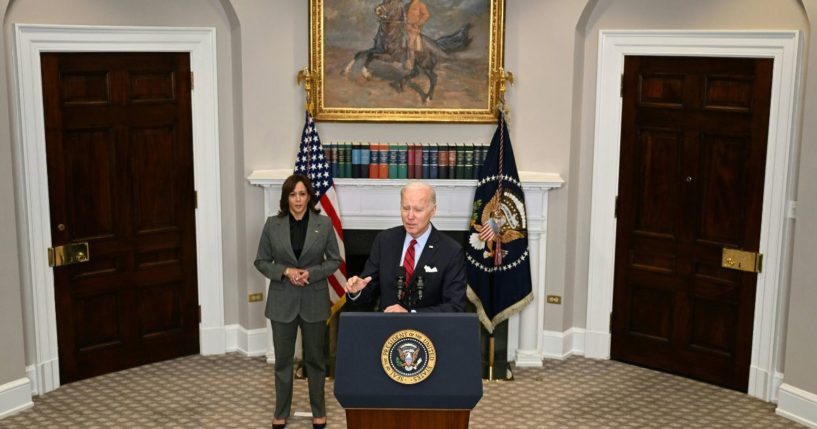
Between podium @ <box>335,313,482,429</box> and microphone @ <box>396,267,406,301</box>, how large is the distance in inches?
18.8

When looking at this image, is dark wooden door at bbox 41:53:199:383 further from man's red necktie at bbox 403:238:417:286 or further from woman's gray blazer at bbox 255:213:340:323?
man's red necktie at bbox 403:238:417:286

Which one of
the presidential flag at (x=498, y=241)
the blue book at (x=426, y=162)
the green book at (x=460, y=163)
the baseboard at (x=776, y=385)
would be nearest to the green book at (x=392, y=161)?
the blue book at (x=426, y=162)

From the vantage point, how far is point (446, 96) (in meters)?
8.03

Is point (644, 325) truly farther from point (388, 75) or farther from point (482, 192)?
point (388, 75)

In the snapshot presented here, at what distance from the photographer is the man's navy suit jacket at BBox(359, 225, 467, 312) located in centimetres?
518

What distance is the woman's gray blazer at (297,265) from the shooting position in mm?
6613

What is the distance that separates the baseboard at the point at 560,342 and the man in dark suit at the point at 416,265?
3.38 m

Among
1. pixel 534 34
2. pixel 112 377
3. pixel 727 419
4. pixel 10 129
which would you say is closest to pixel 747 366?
pixel 727 419

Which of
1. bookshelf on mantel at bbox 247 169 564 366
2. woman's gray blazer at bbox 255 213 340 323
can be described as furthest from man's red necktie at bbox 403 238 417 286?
bookshelf on mantel at bbox 247 169 564 366

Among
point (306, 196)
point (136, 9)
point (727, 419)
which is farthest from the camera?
point (136, 9)

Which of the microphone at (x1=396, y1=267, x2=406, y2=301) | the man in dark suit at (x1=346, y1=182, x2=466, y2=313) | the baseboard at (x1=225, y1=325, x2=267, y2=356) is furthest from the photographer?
the baseboard at (x1=225, y1=325, x2=267, y2=356)

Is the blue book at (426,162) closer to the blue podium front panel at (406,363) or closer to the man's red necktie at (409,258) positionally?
the man's red necktie at (409,258)

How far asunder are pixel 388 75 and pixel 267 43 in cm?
100

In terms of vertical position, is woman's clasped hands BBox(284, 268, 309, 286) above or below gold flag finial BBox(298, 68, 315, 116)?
below
